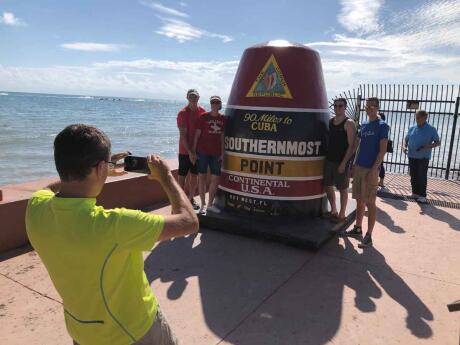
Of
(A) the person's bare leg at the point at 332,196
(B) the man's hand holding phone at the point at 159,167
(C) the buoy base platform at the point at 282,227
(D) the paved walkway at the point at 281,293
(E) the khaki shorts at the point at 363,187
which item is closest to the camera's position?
(B) the man's hand holding phone at the point at 159,167

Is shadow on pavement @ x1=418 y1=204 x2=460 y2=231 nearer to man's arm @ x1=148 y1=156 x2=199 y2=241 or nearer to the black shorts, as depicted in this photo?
the black shorts

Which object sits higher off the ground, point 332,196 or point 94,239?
point 94,239

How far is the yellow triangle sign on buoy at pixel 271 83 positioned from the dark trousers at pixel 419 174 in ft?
13.5

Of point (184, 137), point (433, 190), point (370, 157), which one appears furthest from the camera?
point (433, 190)

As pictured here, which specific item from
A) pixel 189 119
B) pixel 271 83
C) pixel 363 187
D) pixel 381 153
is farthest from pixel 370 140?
pixel 189 119

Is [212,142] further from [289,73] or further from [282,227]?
[282,227]

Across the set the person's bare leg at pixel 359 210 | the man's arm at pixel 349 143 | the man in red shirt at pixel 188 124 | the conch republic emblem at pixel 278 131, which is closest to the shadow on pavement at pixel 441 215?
the person's bare leg at pixel 359 210

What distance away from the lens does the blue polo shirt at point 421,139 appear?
769cm

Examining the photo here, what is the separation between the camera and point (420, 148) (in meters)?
7.76

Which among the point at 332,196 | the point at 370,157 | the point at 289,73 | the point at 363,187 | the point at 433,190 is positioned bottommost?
the point at 433,190

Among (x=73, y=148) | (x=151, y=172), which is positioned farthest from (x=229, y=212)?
(x=73, y=148)

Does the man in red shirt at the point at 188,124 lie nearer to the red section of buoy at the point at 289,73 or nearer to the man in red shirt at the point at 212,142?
the man in red shirt at the point at 212,142

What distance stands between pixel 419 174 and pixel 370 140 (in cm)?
354

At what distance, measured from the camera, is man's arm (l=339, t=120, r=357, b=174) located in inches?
201
